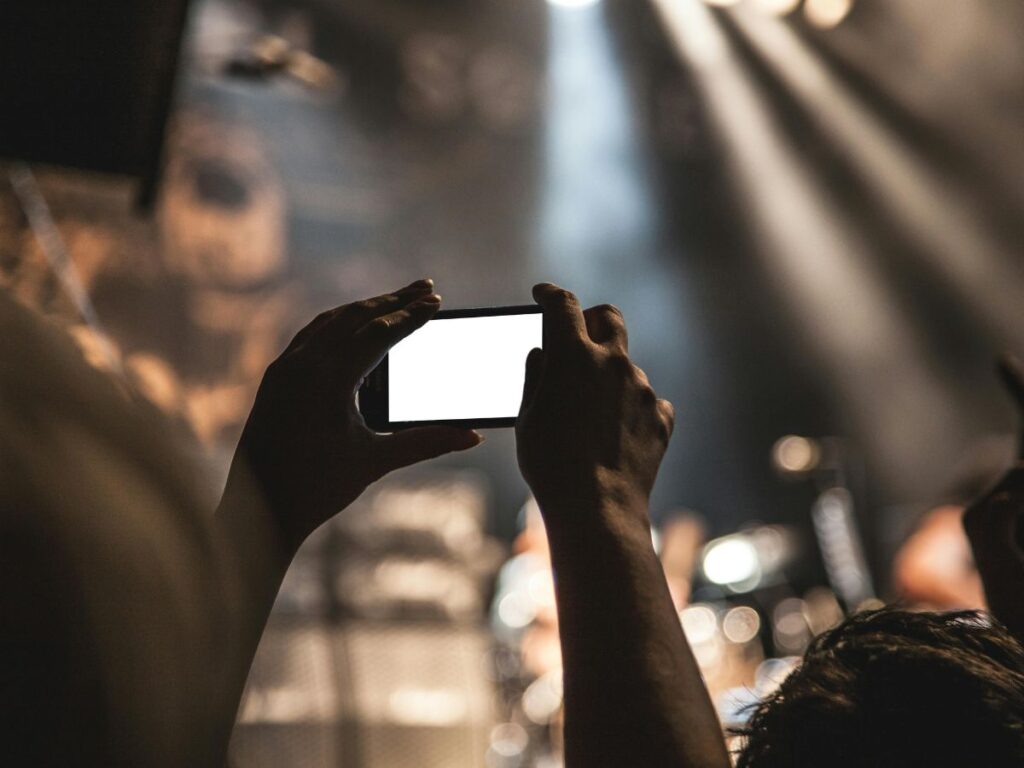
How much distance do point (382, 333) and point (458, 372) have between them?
22cm

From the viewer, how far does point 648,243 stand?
6.20 meters

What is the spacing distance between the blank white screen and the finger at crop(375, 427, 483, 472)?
0.34 feet

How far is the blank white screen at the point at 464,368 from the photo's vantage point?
93 centimetres

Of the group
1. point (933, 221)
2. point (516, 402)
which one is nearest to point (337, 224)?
point (933, 221)

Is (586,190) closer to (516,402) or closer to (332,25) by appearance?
(332,25)

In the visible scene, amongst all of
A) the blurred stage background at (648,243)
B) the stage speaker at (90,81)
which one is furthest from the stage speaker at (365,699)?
the stage speaker at (90,81)

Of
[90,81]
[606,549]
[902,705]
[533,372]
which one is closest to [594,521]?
[606,549]

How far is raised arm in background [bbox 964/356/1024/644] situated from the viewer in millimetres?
923

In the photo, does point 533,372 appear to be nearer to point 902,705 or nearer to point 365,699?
point 902,705

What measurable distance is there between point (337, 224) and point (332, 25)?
1148 mm

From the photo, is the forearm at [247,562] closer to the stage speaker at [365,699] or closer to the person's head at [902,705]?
the person's head at [902,705]

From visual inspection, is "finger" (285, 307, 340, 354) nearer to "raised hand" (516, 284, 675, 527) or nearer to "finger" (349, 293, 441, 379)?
"finger" (349, 293, 441, 379)

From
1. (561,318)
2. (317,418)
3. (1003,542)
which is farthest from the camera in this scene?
(1003,542)

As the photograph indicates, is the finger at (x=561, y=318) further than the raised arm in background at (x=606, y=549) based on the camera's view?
Yes
